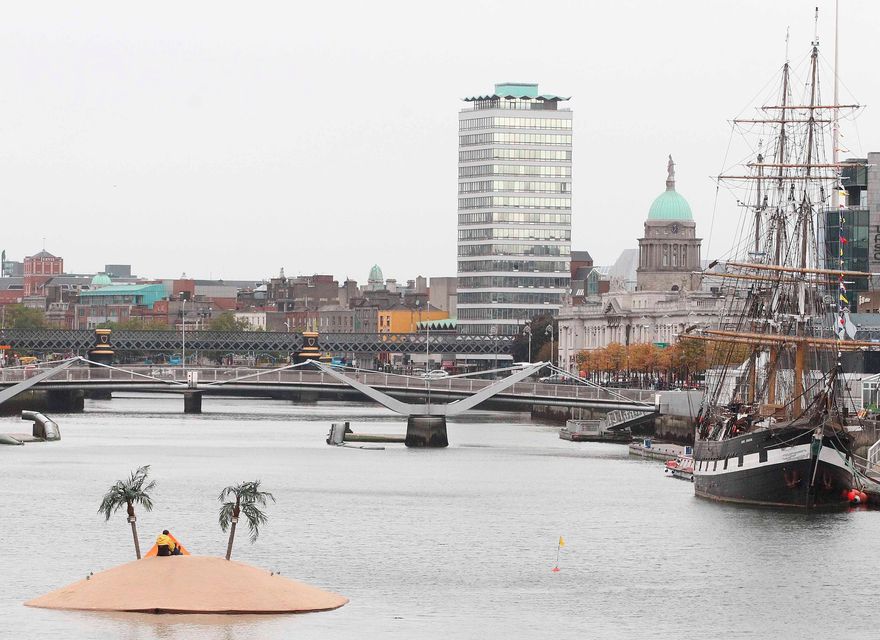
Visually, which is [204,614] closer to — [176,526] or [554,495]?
[176,526]

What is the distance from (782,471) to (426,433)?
1323 inches

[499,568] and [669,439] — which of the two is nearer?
[499,568]

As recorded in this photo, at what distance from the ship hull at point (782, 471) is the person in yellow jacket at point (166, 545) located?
28459mm

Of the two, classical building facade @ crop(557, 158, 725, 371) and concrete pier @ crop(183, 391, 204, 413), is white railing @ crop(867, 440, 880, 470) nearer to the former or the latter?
concrete pier @ crop(183, 391, 204, 413)

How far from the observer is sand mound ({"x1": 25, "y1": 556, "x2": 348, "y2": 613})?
130 ft

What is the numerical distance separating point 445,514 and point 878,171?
205ft

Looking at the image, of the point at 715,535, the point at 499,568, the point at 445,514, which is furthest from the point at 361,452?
the point at 499,568

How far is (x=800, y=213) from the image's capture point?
7812 centimetres

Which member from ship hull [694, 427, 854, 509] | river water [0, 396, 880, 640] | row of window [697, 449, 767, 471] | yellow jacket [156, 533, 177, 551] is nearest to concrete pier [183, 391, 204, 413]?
river water [0, 396, 880, 640]

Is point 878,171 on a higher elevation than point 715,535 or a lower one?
higher

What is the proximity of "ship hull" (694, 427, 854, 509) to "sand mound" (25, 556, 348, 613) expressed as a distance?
2675 centimetres

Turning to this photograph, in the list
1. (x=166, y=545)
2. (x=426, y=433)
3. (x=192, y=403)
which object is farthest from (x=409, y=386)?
(x=166, y=545)

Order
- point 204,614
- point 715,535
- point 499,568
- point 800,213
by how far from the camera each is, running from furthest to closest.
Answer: point 800,213 < point 715,535 < point 499,568 < point 204,614

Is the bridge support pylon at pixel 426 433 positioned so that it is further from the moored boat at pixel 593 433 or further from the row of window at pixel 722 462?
the row of window at pixel 722 462
